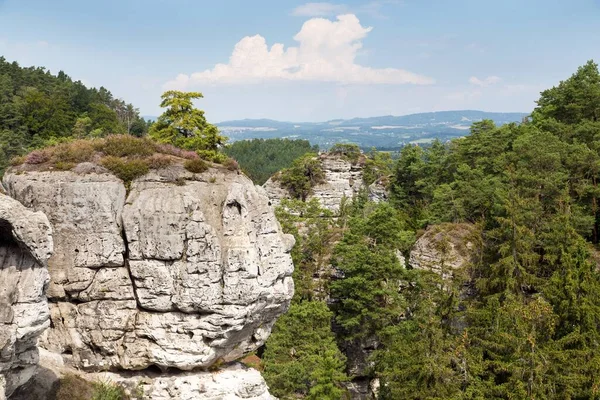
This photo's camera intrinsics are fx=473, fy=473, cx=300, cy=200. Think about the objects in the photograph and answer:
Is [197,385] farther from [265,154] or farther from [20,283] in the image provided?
[265,154]

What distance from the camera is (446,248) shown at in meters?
31.5

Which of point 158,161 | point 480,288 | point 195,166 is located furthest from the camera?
point 480,288

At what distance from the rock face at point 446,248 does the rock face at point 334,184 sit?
2591cm

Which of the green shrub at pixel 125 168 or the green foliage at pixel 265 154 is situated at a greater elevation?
the green shrub at pixel 125 168

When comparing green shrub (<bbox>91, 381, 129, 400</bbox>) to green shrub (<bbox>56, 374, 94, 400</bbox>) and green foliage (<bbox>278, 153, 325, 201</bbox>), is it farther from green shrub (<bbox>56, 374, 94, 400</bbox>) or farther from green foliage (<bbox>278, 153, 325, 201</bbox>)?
green foliage (<bbox>278, 153, 325, 201</bbox>)

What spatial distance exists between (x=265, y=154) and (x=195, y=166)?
116 metres

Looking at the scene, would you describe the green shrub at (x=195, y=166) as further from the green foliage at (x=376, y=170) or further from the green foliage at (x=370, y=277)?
the green foliage at (x=376, y=170)

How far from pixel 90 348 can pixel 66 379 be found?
131 cm

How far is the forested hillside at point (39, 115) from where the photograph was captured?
52094 mm

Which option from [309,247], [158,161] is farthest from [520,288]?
[158,161]

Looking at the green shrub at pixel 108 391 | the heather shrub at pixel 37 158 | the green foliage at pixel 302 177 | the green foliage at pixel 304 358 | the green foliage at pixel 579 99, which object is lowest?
the green foliage at pixel 304 358

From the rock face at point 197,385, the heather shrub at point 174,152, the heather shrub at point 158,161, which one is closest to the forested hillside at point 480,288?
the rock face at point 197,385

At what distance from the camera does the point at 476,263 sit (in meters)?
30.3

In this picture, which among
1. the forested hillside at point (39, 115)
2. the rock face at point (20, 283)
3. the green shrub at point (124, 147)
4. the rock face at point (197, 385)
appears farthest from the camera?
the forested hillside at point (39, 115)
